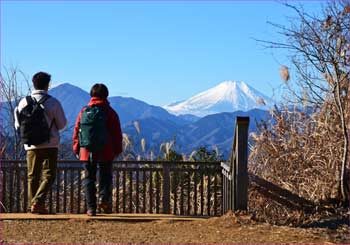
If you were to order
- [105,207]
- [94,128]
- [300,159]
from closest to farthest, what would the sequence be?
1. [94,128]
2. [105,207]
3. [300,159]

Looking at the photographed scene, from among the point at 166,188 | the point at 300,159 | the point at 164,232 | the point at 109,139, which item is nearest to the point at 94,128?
the point at 109,139

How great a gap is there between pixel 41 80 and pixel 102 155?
128 centimetres

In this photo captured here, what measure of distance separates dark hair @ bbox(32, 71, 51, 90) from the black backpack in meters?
0.23

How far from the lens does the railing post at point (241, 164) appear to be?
8.12m

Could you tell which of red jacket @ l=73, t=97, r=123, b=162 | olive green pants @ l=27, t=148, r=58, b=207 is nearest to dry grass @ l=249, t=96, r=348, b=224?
red jacket @ l=73, t=97, r=123, b=162

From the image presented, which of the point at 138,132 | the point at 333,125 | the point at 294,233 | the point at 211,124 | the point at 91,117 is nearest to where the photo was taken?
the point at 294,233

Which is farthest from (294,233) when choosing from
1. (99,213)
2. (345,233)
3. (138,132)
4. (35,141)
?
(138,132)

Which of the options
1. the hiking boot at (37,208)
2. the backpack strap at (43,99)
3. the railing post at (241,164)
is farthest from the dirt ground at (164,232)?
the backpack strap at (43,99)

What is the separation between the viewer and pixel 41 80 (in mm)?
Result: 8375

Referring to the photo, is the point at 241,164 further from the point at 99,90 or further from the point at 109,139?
the point at 99,90

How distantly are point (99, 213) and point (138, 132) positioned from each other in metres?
6.12

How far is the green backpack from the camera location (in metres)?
8.24

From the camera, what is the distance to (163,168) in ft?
32.3

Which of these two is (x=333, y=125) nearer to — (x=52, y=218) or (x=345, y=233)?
(x=345, y=233)
